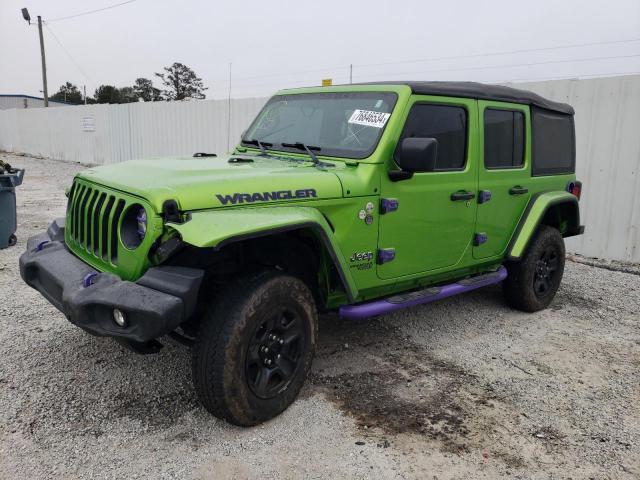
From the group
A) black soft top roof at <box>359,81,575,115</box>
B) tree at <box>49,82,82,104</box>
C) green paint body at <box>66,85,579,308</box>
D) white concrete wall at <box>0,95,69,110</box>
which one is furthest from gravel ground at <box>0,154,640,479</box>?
tree at <box>49,82,82,104</box>

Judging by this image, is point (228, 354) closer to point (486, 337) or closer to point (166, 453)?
point (166, 453)

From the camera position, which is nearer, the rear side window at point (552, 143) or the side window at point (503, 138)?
the side window at point (503, 138)

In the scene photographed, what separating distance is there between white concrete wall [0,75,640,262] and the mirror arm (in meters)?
4.51

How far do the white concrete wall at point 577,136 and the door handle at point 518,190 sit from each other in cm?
286

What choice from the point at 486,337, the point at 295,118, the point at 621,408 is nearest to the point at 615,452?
the point at 621,408

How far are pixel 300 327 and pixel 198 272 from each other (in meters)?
0.76

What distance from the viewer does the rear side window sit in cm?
489

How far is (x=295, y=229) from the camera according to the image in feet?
9.69

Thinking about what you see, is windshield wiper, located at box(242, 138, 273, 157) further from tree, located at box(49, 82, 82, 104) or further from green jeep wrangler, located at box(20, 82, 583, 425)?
tree, located at box(49, 82, 82, 104)

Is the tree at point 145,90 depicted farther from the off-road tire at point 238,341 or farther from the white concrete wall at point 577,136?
the off-road tire at point 238,341

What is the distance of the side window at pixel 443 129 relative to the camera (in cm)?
375

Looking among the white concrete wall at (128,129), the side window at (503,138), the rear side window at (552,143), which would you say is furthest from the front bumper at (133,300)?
the white concrete wall at (128,129)

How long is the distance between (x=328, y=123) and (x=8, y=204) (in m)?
4.78

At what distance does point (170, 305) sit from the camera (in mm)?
2531
